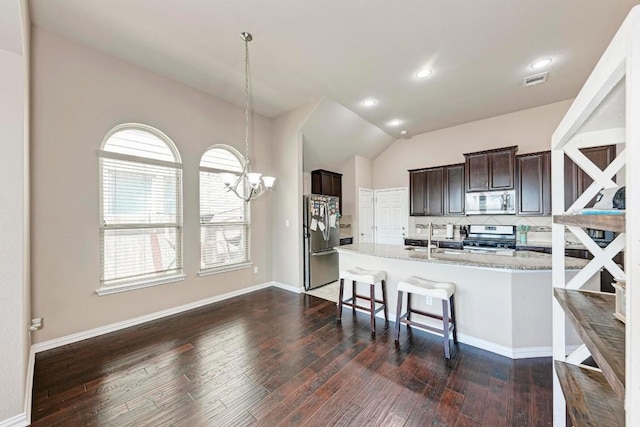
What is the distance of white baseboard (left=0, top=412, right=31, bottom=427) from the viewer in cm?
165

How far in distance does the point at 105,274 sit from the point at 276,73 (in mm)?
3317

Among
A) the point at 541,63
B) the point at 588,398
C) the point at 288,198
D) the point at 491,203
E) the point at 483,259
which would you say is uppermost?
the point at 541,63

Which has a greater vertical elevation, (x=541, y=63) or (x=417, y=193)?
(x=541, y=63)

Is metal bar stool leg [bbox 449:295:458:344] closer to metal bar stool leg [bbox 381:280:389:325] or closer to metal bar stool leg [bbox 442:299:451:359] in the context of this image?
metal bar stool leg [bbox 442:299:451:359]

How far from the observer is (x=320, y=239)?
4.95 m

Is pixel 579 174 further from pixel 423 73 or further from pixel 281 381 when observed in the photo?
pixel 281 381

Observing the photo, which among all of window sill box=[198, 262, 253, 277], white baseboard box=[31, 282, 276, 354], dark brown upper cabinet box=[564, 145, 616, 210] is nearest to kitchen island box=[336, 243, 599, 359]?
dark brown upper cabinet box=[564, 145, 616, 210]

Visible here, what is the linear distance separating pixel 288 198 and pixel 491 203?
373 centimetres

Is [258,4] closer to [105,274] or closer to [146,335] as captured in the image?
[105,274]

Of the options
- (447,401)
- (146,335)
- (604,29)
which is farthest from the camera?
(146,335)

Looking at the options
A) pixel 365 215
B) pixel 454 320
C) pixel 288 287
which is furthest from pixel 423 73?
pixel 288 287

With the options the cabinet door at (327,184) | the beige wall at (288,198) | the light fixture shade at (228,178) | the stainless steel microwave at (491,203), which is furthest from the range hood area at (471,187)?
the light fixture shade at (228,178)

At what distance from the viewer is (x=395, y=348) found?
2652 mm

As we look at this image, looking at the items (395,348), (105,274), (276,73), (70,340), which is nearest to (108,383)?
(70,340)
